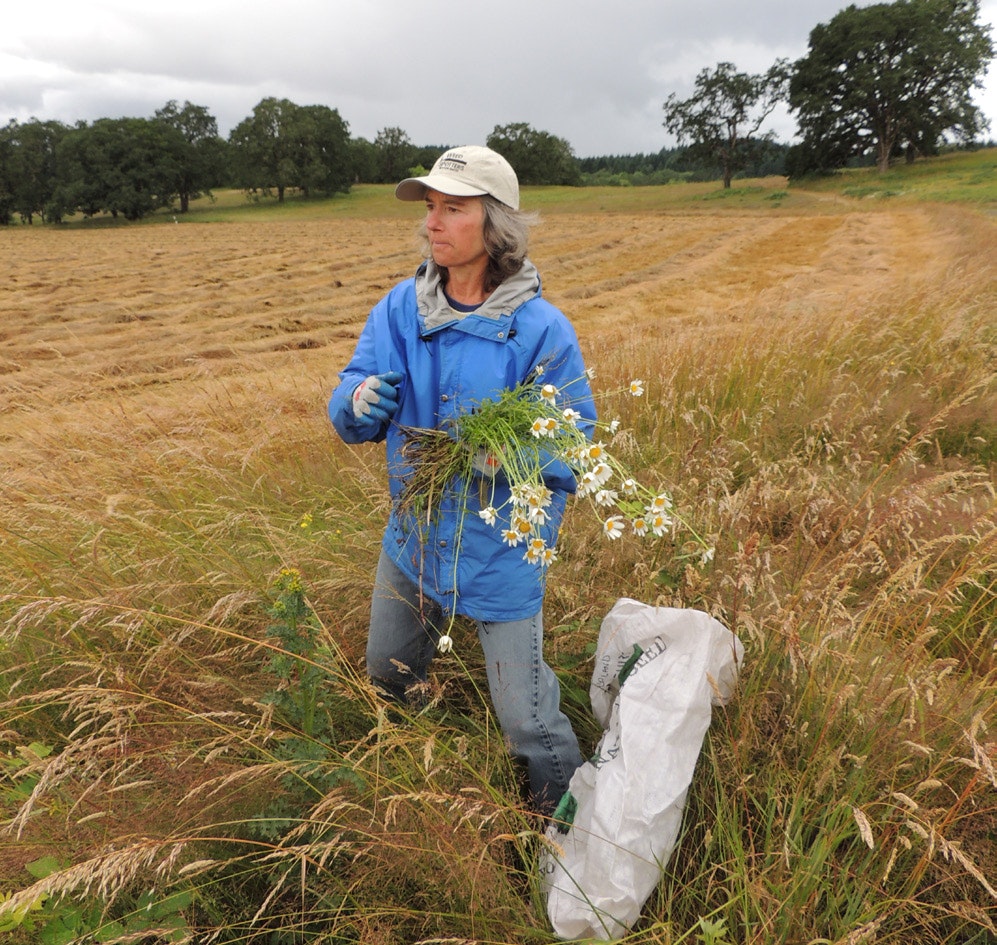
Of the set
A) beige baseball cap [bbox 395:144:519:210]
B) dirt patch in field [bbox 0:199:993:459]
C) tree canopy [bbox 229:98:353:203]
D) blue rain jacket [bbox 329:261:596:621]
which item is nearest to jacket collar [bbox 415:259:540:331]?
blue rain jacket [bbox 329:261:596:621]

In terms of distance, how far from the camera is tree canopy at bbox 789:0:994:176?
44.4 m

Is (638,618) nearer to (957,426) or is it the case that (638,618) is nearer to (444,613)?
(444,613)

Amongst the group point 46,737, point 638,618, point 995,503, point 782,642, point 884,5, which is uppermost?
point 884,5

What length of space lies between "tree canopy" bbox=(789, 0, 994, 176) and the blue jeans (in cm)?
5328

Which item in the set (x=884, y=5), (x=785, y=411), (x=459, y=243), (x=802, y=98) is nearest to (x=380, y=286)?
(x=785, y=411)

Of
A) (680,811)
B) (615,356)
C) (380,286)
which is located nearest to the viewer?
(680,811)

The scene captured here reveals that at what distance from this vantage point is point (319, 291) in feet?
50.0

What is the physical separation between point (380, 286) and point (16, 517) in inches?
527

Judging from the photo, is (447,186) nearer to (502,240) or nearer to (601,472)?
(502,240)

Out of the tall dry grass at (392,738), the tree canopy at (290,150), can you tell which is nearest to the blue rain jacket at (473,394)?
the tall dry grass at (392,738)

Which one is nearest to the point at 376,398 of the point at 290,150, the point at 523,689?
the point at 523,689

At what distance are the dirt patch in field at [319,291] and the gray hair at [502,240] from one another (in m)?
3.11

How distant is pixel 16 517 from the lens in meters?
3.03

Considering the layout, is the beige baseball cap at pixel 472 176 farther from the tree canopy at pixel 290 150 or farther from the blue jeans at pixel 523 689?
the tree canopy at pixel 290 150
